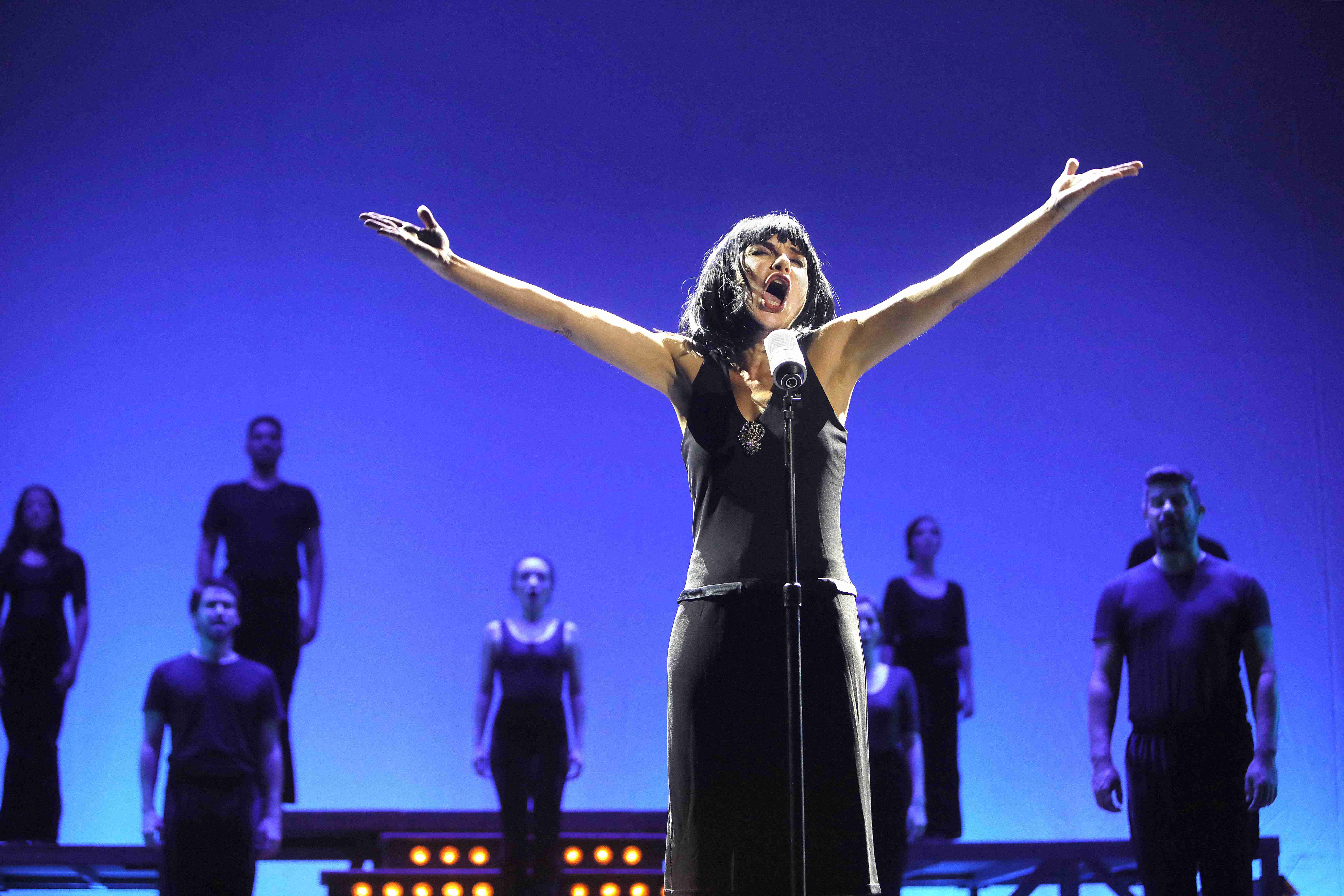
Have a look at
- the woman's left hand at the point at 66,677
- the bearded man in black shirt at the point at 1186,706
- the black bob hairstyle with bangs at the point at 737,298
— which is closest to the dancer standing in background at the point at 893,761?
the bearded man in black shirt at the point at 1186,706

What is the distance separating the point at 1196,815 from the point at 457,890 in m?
2.38

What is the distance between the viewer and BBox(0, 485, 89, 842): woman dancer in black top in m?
4.31

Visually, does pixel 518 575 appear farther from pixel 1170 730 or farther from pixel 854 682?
pixel 854 682

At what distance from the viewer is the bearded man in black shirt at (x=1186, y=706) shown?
3.38 m

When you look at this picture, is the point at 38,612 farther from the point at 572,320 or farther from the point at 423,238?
the point at 572,320

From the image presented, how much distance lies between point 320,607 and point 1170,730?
3.15m

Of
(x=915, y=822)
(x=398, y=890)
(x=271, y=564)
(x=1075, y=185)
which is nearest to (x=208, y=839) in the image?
(x=398, y=890)

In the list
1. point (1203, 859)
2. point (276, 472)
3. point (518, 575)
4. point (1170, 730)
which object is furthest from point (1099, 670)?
point (276, 472)

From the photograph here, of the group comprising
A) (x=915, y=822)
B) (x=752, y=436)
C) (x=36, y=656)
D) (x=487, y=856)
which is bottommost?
(x=487, y=856)

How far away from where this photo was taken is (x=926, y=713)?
4.29m

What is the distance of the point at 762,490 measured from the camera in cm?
141

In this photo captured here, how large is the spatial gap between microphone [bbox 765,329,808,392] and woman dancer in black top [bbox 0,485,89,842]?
404cm

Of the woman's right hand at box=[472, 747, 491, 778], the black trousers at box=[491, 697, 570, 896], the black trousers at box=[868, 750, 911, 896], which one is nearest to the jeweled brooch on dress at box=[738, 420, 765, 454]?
the black trousers at box=[868, 750, 911, 896]

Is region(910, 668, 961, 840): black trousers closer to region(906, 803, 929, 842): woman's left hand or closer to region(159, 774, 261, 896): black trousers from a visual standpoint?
region(906, 803, 929, 842): woman's left hand
